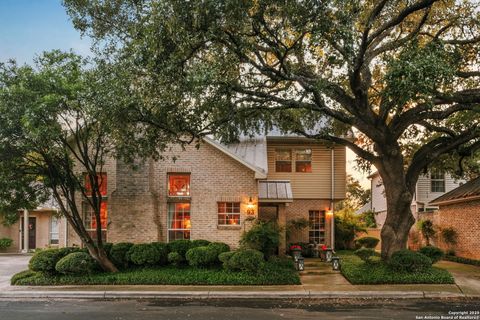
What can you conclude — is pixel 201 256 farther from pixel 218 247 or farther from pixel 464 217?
pixel 464 217

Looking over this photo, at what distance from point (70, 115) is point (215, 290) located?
7350mm

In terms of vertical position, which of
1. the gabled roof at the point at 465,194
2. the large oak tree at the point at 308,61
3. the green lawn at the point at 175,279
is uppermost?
the large oak tree at the point at 308,61

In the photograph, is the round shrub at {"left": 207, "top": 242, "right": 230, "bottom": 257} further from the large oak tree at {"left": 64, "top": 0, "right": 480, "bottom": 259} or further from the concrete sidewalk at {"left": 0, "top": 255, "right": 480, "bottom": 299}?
the large oak tree at {"left": 64, "top": 0, "right": 480, "bottom": 259}

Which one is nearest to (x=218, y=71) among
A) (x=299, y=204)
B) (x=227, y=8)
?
(x=227, y=8)

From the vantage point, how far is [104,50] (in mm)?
14656

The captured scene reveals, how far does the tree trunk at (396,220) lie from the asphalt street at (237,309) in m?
3.58

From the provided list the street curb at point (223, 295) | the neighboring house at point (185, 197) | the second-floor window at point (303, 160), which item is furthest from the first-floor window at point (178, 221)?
the second-floor window at point (303, 160)

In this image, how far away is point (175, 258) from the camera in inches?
640

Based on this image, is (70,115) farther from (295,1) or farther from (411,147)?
(411,147)

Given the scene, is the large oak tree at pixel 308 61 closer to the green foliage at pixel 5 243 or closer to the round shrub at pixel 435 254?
the round shrub at pixel 435 254

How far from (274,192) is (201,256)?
5.77m

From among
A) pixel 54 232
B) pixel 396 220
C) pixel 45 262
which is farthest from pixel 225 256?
pixel 54 232

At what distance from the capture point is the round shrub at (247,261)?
1484cm

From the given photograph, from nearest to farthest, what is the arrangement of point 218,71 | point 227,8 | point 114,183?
point 227,8 → point 218,71 → point 114,183
